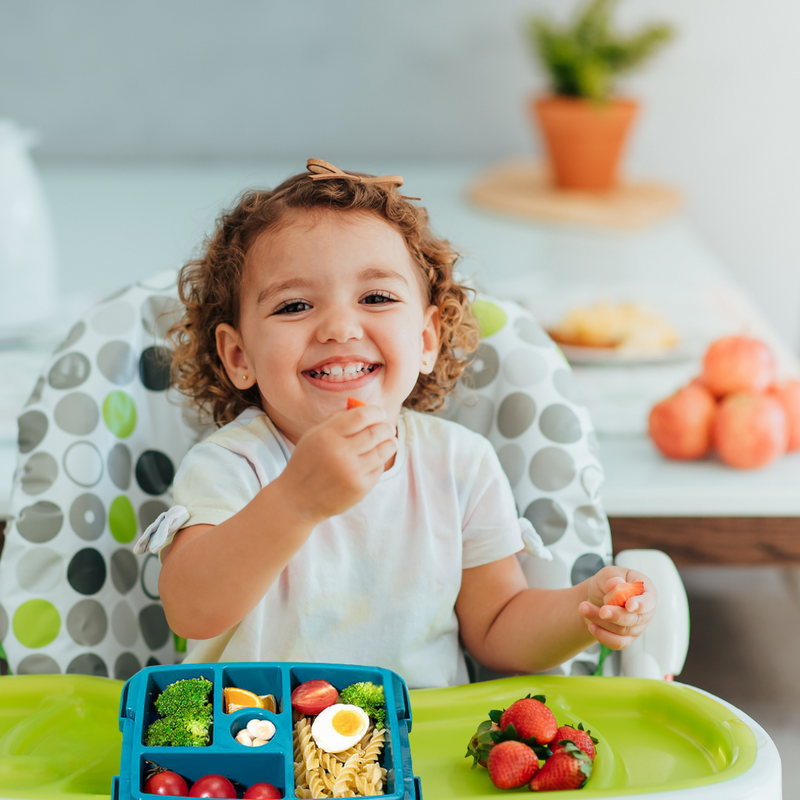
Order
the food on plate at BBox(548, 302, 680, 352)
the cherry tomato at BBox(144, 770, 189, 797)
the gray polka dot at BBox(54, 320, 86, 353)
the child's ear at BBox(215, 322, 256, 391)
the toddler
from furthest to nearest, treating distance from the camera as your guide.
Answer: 1. the food on plate at BBox(548, 302, 680, 352)
2. the gray polka dot at BBox(54, 320, 86, 353)
3. the child's ear at BBox(215, 322, 256, 391)
4. the toddler
5. the cherry tomato at BBox(144, 770, 189, 797)

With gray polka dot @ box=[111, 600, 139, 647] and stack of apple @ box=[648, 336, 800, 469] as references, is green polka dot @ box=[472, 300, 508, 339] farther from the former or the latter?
gray polka dot @ box=[111, 600, 139, 647]

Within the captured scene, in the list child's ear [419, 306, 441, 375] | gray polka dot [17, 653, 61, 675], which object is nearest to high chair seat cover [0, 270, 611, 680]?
gray polka dot [17, 653, 61, 675]

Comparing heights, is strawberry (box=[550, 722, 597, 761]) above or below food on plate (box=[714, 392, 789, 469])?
below

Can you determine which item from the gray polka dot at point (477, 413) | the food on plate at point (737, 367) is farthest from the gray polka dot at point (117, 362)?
the food on plate at point (737, 367)

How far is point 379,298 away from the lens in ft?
2.59

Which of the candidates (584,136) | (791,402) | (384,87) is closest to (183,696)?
(791,402)

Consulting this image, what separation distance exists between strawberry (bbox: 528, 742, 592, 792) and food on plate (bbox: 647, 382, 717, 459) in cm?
54

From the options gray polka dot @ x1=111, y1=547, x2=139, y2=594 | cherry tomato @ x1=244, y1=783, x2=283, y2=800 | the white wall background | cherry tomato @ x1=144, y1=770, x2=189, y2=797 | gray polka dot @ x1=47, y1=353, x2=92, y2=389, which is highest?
the white wall background

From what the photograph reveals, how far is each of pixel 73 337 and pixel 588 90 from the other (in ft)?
4.49

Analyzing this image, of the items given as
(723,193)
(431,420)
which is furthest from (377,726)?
(723,193)

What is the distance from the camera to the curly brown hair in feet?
2.65

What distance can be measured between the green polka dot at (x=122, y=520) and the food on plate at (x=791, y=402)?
0.73 metres

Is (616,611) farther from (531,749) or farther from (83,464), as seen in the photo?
(83,464)

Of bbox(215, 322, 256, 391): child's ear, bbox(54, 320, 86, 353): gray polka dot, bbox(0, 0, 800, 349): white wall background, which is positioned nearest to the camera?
bbox(215, 322, 256, 391): child's ear
